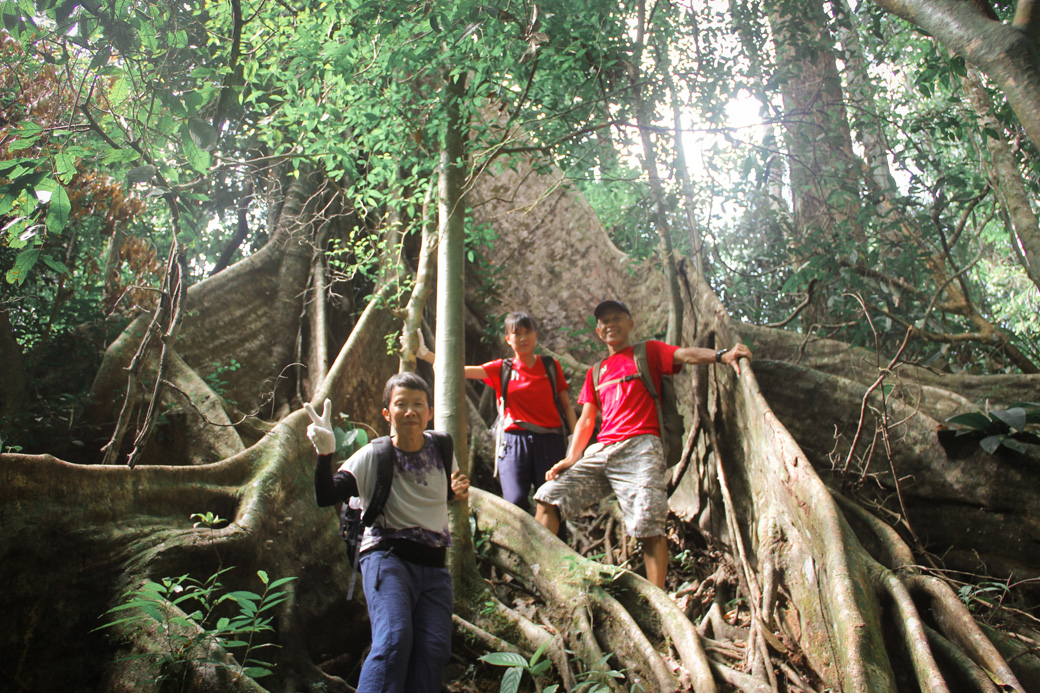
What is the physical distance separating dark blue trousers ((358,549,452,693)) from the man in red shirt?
1.26 meters

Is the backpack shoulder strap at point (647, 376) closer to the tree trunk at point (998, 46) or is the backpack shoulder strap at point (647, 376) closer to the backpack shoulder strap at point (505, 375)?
the backpack shoulder strap at point (505, 375)

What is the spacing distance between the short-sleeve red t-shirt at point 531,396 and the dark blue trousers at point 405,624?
1640 mm

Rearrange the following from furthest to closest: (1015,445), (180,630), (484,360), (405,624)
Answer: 1. (484,360)
2. (1015,445)
3. (405,624)
4. (180,630)

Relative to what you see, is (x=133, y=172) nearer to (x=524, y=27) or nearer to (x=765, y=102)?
(x=524, y=27)

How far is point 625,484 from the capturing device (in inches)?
154

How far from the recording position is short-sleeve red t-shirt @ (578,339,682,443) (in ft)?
13.1

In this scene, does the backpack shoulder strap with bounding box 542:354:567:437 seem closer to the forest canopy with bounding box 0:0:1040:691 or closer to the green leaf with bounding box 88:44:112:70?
the forest canopy with bounding box 0:0:1040:691

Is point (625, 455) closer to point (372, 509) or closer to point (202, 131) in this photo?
point (372, 509)

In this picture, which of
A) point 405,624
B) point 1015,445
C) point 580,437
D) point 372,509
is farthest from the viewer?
point 580,437

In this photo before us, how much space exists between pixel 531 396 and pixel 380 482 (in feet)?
5.70

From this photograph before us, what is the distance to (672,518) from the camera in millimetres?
4949

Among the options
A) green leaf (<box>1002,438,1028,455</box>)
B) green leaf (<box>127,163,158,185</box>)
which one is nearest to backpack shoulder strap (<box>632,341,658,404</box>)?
green leaf (<box>1002,438,1028,455</box>)

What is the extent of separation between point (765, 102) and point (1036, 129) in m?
3.81

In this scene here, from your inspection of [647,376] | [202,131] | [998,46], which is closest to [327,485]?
[202,131]
